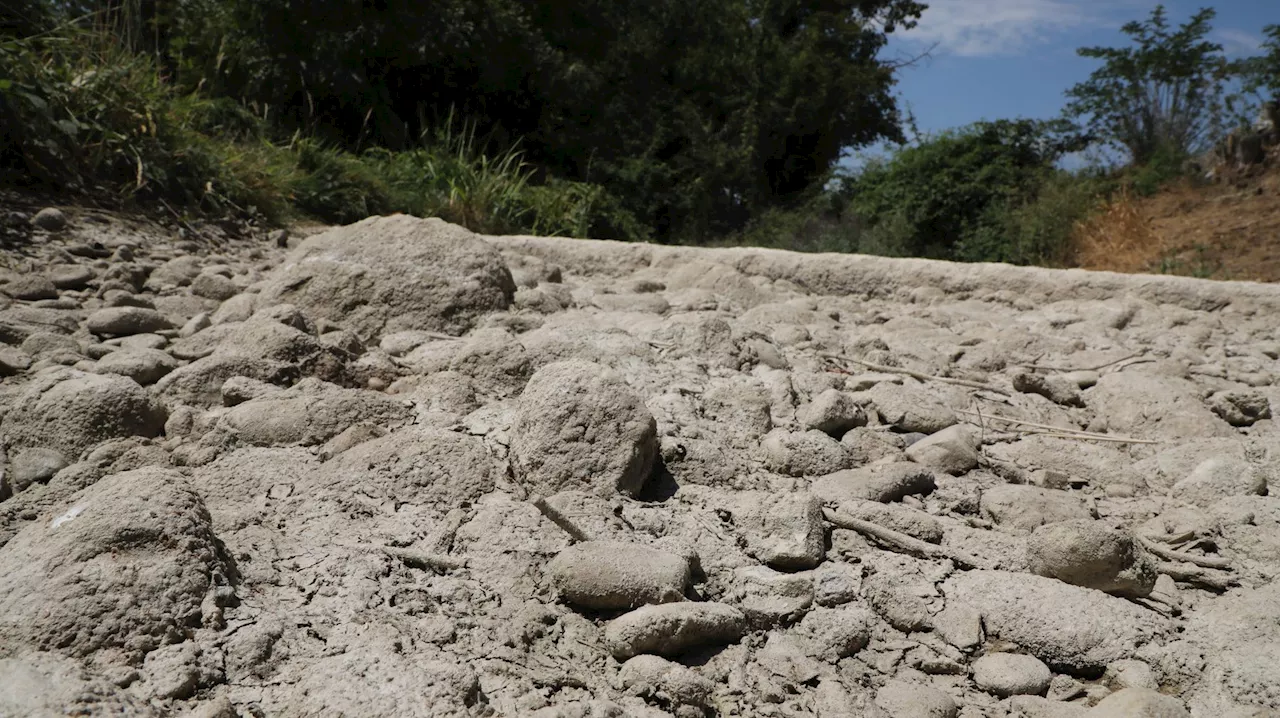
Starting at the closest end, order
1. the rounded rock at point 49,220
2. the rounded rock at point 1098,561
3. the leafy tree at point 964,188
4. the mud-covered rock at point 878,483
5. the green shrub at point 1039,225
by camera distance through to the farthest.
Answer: the rounded rock at point 1098,561
the mud-covered rock at point 878,483
the rounded rock at point 49,220
the green shrub at point 1039,225
the leafy tree at point 964,188

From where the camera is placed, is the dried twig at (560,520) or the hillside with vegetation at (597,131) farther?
the hillside with vegetation at (597,131)

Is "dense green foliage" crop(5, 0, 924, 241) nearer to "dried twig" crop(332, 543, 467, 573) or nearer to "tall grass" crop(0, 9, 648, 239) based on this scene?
"tall grass" crop(0, 9, 648, 239)

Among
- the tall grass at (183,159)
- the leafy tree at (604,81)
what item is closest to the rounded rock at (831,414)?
the tall grass at (183,159)

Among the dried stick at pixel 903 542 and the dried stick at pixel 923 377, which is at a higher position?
Result: the dried stick at pixel 923 377

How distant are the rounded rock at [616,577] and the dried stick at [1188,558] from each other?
0.95 metres

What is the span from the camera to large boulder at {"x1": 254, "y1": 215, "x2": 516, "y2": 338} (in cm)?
306

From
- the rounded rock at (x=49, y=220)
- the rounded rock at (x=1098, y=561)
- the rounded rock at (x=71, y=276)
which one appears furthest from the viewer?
the rounded rock at (x=49, y=220)

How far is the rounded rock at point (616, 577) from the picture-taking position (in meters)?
1.71

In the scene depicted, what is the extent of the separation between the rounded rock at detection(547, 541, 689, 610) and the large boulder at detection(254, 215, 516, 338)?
4.61 ft

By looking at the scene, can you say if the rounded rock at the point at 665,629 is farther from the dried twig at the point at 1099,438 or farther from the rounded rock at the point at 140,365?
the rounded rock at the point at 140,365

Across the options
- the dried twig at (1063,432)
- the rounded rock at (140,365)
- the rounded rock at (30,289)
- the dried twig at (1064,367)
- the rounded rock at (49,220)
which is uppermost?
the dried twig at (1064,367)

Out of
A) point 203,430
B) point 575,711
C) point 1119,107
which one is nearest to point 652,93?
point 1119,107

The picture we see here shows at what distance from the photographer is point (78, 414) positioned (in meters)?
2.23

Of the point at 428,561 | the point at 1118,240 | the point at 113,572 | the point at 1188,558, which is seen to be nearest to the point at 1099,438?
the point at 1188,558
